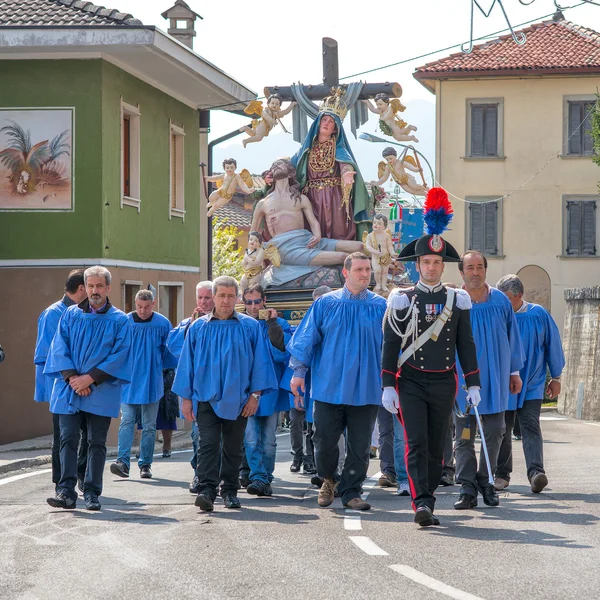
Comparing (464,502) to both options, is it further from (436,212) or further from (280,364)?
(280,364)

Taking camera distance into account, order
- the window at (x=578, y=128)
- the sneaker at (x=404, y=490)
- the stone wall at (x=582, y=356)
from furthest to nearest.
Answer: the window at (x=578, y=128), the stone wall at (x=582, y=356), the sneaker at (x=404, y=490)

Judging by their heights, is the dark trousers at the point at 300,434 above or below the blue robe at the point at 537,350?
below

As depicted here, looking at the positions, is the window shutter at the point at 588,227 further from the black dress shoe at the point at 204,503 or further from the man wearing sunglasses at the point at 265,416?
the black dress shoe at the point at 204,503

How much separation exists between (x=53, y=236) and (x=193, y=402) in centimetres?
1219

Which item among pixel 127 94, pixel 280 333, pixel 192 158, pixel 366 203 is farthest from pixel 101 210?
pixel 280 333

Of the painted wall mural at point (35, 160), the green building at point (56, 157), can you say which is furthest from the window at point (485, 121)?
the painted wall mural at point (35, 160)

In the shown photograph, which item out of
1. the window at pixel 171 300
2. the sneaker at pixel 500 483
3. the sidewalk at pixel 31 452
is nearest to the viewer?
the sneaker at pixel 500 483

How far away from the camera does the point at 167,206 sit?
27.4 m

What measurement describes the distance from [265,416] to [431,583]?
563cm

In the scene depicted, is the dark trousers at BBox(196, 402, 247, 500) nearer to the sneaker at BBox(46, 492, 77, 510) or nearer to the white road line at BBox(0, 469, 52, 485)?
the sneaker at BBox(46, 492, 77, 510)

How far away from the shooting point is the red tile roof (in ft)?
145

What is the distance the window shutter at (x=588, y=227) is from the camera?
1767 inches

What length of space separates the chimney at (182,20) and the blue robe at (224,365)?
2363 centimetres

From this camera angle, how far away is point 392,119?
22.2 metres
